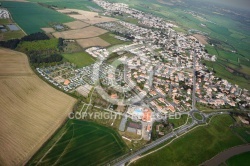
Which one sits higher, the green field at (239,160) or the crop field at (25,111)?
the crop field at (25,111)

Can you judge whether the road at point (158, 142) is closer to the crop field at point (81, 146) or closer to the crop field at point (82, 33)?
the crop field at point (81, 146)

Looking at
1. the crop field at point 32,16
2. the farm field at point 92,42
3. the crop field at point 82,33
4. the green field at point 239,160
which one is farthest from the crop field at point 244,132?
the crop field at point 32,16

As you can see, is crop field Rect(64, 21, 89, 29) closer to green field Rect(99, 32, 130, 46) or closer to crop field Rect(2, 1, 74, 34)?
crop field Rect(2, 1, 74, 34)

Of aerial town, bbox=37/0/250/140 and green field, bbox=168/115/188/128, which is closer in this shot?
green field, bbox=168/115/188/128

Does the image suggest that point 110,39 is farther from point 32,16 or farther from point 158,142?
point 158,142

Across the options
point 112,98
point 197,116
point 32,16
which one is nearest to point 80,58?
point 112,98

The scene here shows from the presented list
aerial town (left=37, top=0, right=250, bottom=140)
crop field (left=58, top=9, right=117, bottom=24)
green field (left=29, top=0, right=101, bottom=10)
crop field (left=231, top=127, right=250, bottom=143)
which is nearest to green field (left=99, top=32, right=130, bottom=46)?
aerial town (left=37, top=0, right=250, bottom=140)
